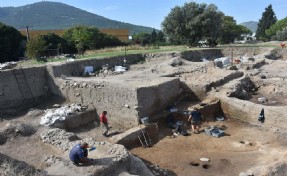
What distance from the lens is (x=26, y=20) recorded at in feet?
480

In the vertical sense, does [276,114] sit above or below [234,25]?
below

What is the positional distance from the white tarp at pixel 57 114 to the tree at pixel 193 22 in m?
17.2

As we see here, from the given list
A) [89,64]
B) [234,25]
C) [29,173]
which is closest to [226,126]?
[29,173]

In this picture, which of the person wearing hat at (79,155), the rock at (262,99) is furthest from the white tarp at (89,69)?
the person wearing hat at (79,155)

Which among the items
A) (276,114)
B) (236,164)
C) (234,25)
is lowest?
(236,164)

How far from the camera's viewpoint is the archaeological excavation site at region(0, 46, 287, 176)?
28.3 ft

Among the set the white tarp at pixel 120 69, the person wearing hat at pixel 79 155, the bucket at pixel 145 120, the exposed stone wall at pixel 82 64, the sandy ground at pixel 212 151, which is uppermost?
the exposed stone wall at pixel 82 64

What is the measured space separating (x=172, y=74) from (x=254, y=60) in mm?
8336

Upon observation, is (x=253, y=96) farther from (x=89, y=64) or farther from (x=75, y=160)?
(x=75, y=160)

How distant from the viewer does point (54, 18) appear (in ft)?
534

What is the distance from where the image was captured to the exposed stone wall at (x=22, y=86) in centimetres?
1497

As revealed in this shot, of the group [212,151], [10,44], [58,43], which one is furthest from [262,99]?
[10,44]

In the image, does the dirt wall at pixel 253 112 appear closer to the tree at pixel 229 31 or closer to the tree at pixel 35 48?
the tree at pixel 35 48

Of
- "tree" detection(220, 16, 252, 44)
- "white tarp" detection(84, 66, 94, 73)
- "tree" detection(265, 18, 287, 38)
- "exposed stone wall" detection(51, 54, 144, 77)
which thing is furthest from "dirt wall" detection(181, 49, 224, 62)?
"tree" detection(265, 18, 287, 38)
